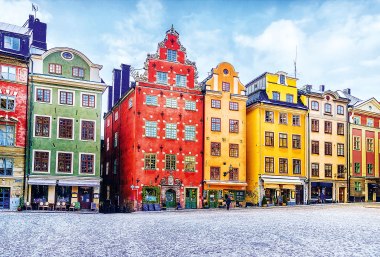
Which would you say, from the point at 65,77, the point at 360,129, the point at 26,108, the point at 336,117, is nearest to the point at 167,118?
the point at 65,77

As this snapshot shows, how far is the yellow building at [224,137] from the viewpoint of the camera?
46.5 meters

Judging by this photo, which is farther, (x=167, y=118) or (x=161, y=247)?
(x=167, y=118)

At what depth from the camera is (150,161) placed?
43.7m

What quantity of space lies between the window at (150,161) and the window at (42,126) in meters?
9.59

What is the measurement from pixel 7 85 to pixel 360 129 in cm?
4260

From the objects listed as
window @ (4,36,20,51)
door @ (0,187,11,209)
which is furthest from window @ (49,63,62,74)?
door @ (0,187,11,209)

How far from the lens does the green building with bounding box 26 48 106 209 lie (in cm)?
4019

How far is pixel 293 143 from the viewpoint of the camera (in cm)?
5194

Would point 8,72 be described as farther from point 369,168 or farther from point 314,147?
point 369,168

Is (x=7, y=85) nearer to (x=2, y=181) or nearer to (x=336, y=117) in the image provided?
(x=2, y=181)

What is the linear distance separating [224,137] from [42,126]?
1884 cm

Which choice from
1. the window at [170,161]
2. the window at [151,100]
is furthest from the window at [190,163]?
the window at [151,100]

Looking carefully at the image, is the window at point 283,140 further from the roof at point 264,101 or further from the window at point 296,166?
the roof at point 264,101

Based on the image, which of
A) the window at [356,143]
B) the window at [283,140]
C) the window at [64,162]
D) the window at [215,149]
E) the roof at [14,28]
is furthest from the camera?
the window at [356,143]
